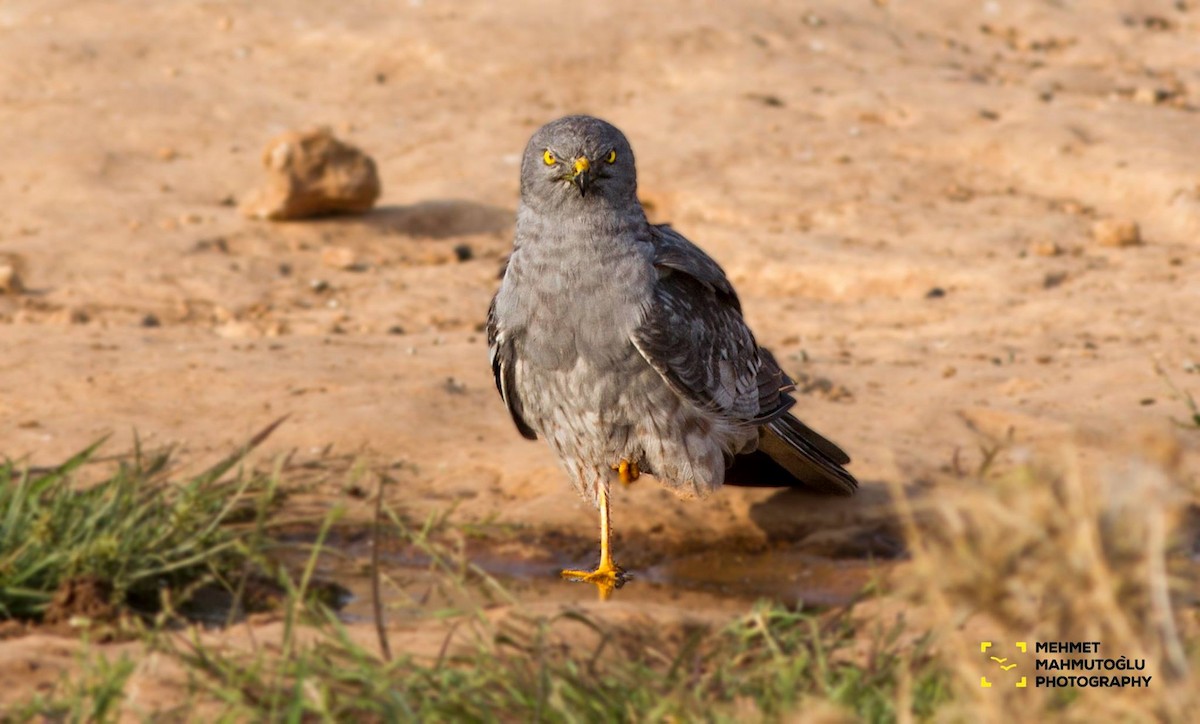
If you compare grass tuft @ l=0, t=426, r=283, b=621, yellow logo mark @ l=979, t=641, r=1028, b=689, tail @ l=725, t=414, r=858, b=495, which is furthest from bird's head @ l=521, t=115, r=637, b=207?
yellow logo mark @ l=979, t=641, r=1028, b=689

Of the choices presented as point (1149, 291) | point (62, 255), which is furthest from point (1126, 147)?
point (62, 255)

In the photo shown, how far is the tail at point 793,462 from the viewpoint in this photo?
650 cm

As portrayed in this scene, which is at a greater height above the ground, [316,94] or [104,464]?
[316,94]

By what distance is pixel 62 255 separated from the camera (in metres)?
9.81

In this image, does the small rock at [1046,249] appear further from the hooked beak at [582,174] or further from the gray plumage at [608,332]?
the hooked beak at [582,174]

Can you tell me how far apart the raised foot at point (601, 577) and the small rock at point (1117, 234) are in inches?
218

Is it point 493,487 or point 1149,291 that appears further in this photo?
point 1149,291

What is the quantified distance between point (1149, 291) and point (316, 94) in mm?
6916

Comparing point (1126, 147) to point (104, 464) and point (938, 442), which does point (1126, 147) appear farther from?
point (104, 464)

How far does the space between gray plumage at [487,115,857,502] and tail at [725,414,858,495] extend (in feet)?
0.68

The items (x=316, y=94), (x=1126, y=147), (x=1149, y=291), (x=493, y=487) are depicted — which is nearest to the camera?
(x=493, y=487)

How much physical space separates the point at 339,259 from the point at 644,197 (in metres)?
2.27

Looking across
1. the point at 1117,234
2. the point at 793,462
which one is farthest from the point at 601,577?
the point at 1117,234

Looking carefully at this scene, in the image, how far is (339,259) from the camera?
33.8 feet
